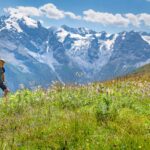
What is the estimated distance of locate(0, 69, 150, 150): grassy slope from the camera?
10031 millimetres

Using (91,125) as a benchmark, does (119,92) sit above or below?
above

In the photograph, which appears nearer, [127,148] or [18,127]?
[127,148]

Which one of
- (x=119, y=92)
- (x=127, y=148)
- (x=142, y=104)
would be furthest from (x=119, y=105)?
(x=127, y=148)

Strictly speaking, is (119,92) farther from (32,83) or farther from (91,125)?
(91,125)

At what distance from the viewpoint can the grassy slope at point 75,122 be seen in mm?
10031

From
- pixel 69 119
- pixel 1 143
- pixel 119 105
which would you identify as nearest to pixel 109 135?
pixel 69 119

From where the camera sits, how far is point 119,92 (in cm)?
1798

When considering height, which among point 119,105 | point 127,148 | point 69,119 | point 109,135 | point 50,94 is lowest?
point 127,148

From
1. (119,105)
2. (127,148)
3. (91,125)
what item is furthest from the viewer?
(119,105)

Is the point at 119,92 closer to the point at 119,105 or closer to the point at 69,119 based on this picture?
the point at 119,105

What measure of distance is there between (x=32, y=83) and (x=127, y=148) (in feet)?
26.9

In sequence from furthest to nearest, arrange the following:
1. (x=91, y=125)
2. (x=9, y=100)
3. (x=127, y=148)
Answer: (x=9, y=100) → (x=91, y=125) → (x=127, y=148)

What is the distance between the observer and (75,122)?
1127 cm

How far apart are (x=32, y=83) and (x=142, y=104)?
4.50 metres
